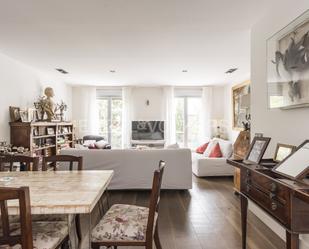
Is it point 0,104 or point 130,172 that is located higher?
point 0,104

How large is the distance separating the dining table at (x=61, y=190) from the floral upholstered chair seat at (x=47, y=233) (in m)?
0.09

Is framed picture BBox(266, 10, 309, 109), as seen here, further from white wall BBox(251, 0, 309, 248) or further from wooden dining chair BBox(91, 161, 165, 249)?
wooden dining chair BBox(91, 161, 165, 249)

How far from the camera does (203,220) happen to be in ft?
10.4

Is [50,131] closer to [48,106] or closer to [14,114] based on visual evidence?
[48,106]

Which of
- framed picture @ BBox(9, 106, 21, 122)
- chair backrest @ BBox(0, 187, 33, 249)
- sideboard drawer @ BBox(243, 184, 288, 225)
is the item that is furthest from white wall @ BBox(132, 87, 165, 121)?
chair backrest @ BBox(0, 187, 33, 249)

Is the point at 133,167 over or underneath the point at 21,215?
underneath

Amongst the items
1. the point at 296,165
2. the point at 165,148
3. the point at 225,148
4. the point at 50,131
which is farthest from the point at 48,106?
the point at 296,165

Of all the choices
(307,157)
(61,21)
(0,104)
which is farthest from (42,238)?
(0,104)

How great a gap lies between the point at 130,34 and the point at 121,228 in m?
2.60

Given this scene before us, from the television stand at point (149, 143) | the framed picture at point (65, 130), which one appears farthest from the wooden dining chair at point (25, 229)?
the television stand at point (149, 143)

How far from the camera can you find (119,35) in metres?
3.47

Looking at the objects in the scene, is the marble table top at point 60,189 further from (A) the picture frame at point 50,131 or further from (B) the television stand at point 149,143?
(B) the television stand at point 149,143

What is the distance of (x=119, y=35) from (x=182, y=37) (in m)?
0.89

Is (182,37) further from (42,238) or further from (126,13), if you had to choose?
(42,238)
